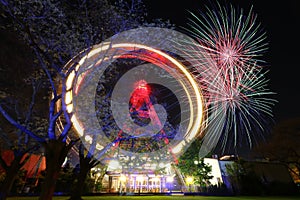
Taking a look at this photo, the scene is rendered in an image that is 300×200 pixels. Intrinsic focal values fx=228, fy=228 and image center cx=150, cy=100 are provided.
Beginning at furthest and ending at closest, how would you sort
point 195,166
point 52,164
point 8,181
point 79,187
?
point 195,166 → point 79,187 → point 8,181 → point 52,164

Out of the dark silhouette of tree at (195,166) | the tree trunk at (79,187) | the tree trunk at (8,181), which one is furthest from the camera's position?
the dark silhouette of tree at (195,166)

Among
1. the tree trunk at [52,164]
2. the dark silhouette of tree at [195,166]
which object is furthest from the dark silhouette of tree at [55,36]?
the dark silhouette of tree at [195,166]

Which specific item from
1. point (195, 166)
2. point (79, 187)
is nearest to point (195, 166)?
point (195, 166)

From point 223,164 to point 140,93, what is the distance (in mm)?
20340

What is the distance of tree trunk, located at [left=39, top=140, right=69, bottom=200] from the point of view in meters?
9.55

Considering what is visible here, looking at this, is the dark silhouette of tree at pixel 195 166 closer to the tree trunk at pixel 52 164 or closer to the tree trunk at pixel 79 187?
the tree trunk at pixel 79 187

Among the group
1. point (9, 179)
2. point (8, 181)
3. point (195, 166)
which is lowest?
point (8, 181)

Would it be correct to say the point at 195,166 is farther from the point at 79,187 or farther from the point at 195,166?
the point at 79,187

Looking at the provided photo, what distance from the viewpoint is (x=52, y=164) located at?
9.88 metres

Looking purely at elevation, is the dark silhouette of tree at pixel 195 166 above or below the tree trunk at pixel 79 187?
above

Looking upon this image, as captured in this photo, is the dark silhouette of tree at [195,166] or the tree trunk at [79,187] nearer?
the tree trunk at [79,187]

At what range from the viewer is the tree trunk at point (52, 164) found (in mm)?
9547

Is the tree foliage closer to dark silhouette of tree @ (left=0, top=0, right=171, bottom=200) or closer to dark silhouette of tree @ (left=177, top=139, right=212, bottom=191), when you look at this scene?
dark silhouette of tree @ (left=177, top=139, right=212, bottom=191)

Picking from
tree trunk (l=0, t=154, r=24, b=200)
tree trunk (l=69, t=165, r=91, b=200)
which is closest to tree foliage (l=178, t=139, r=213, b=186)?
tree trunk (l=69, t=165, r=91, b=200)
